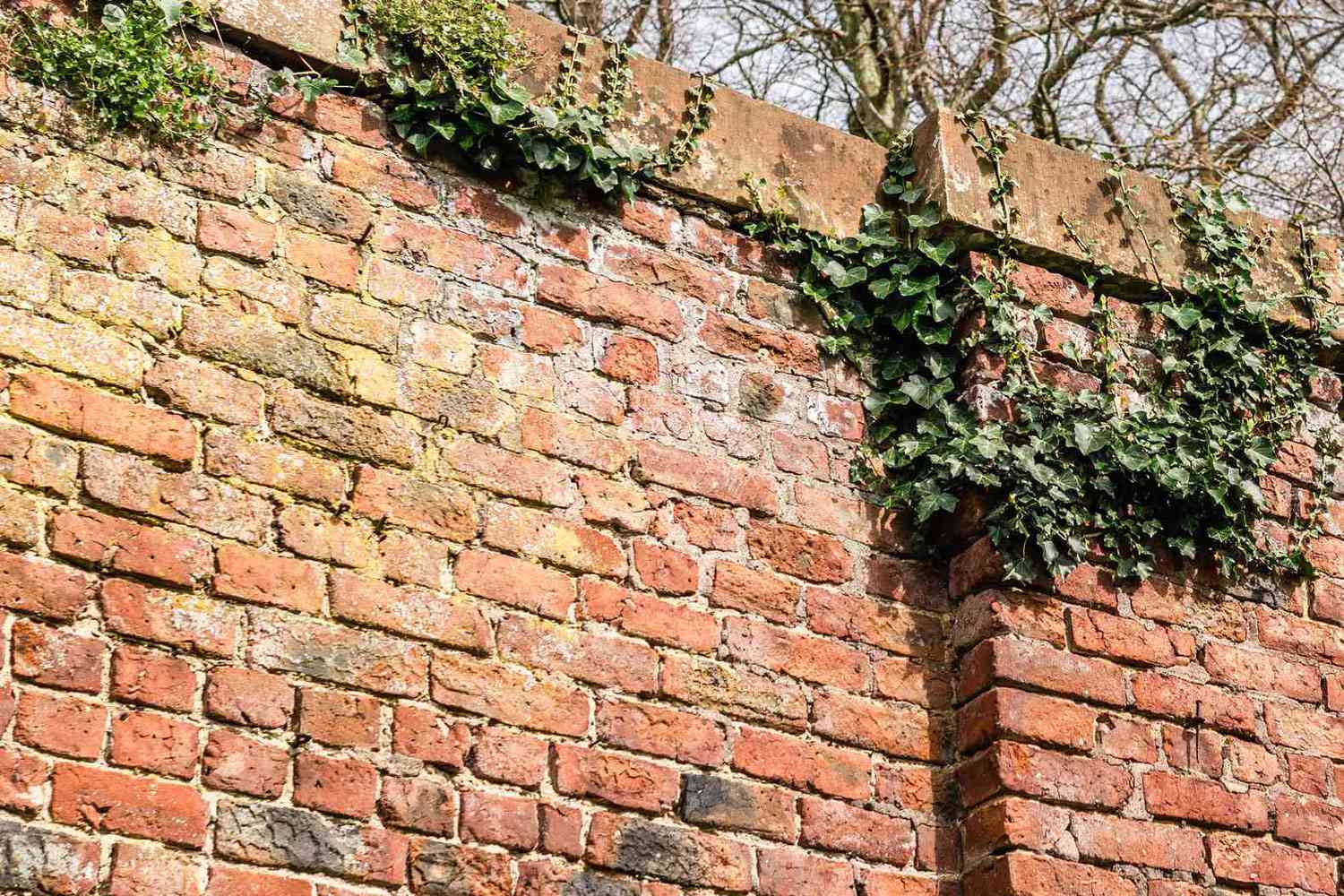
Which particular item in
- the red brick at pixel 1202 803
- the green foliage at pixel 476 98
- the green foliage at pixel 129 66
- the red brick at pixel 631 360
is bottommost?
the red brick at pixel 1202 803

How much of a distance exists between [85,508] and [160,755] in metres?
0.47

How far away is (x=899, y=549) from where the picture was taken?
11.2 ft

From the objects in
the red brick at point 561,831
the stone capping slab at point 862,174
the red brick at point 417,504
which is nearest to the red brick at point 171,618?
the red brick at point 417,504

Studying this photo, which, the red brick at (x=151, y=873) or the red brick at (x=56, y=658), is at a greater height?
the red brick at (x=56, y=658)

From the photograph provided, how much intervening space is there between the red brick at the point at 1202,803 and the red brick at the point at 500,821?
1.31 meters

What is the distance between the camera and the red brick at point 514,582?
9.74 ft

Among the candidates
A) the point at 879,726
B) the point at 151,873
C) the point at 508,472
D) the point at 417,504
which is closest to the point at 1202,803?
the point at 879,726

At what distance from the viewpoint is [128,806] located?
2.49m

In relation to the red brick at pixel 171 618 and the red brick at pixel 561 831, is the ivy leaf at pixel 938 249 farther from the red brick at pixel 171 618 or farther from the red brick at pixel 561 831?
the red brick at pixel 171 618

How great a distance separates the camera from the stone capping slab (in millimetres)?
3564

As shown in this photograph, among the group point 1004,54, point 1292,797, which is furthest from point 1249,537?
point 1004,54

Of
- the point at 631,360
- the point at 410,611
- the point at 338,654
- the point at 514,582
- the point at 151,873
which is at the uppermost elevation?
the point at 631,360

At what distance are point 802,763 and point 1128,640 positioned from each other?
2.64 ft

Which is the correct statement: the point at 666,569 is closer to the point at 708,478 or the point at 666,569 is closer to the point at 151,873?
the point at 708,478
